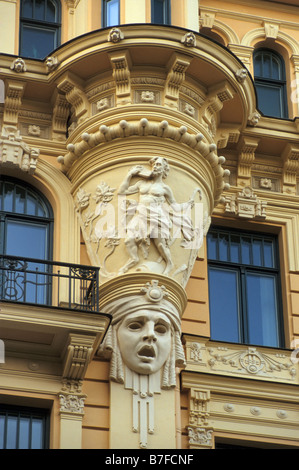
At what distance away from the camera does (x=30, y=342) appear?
2205cm

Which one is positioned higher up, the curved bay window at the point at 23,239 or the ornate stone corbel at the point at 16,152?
the ornate stone corbel at the point at 16,152

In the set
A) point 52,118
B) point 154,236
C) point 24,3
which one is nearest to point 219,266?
point 154,236

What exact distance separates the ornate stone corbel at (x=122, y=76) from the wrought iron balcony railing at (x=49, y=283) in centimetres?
320

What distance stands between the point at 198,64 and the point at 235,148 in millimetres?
2084

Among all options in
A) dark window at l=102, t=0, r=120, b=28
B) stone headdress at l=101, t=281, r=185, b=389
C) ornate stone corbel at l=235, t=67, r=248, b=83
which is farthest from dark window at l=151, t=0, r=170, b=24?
stone headdress at l=101, t=281, r=185, b=389

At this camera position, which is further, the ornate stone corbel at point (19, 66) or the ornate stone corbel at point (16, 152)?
the ornate stone corbel at point (19, 66)

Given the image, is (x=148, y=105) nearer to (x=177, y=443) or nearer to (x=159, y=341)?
(x=159, y=341)

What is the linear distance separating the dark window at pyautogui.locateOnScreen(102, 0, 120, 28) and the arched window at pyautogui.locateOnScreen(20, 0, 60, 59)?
1.18 m

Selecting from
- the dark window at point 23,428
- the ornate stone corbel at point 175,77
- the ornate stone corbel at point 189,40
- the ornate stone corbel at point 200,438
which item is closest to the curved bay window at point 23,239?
the dark window at point 23,428

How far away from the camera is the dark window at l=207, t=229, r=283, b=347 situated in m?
24.4

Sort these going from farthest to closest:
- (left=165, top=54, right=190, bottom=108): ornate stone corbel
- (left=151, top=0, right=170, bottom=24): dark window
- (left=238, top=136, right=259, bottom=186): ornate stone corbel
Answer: (left=238, top=136, right=259, bottom=186): ornate stone corbel, (left=151, top=0, right=170, bottom=24): dark window, (left=165, top=54, right=190, bottom=108): ornate stone corbel

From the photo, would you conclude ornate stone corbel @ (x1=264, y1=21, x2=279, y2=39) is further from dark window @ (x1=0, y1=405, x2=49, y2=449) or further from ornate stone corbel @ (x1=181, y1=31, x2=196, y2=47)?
dark window @ (x1=0, y1=405, x2=49, y2=449)

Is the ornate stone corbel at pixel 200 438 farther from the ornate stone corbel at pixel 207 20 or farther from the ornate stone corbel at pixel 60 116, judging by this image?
the ornate stone corbel at pixel 207 20

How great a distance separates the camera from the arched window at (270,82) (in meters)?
27.1
